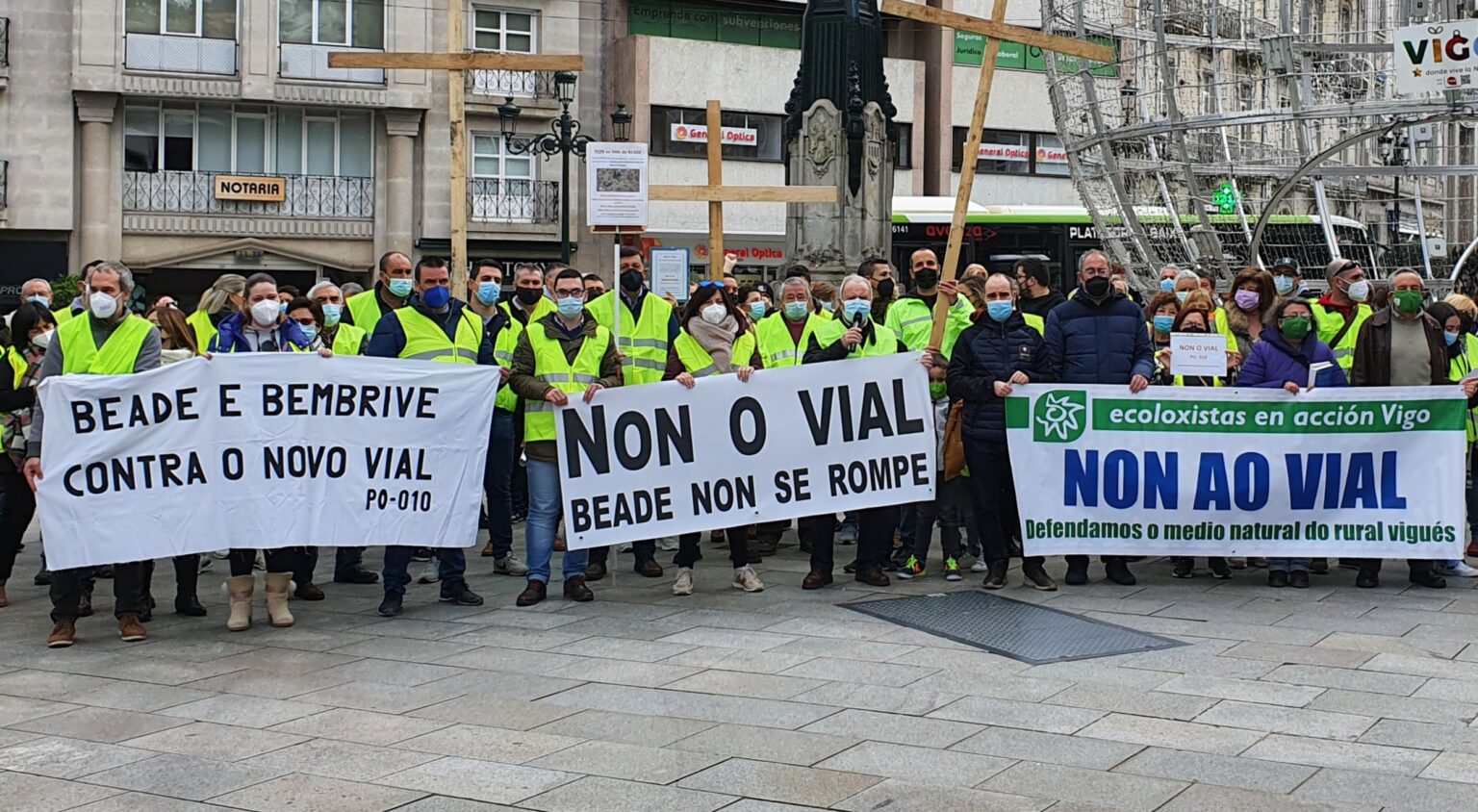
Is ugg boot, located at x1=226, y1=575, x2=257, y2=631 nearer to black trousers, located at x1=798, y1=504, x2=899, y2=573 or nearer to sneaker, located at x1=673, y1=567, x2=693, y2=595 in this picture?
sneaker, located at x1=673, y1=567, x2=693, y2=595

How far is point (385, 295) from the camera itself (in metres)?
10.8

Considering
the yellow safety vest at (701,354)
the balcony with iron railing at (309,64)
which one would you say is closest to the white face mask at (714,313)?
the yellow safety vest at (701,354)

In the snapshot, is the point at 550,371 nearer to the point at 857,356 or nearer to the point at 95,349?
the point at 857,356

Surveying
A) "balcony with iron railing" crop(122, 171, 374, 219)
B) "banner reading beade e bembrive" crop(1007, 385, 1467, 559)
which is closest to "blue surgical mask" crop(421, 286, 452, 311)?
"banner reading beade e bembrive" crop(1007, 385, 1467, 559)

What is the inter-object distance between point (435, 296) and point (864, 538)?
281 centimetres

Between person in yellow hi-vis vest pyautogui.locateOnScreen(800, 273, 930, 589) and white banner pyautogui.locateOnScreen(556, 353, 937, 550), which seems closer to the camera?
white banner pyautogui.locateOnScreen(556, 353, 937, 550)

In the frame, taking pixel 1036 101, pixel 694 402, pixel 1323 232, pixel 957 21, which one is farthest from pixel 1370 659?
pixel 1036 101

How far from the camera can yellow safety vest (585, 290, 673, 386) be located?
10.6 meters

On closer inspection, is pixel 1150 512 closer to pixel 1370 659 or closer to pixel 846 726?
pixel 1370 659

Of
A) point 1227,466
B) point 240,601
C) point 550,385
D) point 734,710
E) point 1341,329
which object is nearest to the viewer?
point 734,710

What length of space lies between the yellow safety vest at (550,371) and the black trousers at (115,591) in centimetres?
218

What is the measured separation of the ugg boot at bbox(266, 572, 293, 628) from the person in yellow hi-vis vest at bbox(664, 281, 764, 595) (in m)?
2.14

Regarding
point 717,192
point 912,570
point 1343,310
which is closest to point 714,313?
point 717,192

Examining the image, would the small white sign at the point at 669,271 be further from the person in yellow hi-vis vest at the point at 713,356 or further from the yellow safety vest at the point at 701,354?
the yellow safety vest at the point at 701,354
